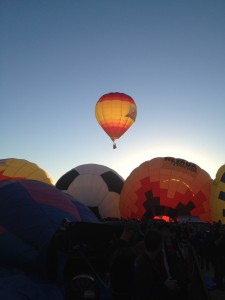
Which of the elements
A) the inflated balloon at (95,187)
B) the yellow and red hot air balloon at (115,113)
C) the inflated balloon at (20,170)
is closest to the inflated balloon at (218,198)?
the inflated balloon at (95,187)

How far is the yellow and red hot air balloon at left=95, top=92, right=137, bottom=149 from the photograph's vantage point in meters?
16.9

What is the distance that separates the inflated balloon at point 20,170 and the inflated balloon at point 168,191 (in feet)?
15.3

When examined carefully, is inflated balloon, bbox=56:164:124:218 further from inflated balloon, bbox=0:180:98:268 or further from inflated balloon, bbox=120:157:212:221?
inflated balloon, bbox=0:180:98:268

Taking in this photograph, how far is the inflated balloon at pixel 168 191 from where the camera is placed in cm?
1174

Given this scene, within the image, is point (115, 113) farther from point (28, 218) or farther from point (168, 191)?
point (28, 218)

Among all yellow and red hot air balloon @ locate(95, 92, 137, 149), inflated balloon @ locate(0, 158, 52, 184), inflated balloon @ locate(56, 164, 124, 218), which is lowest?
inflated balloon @ locate(56, 164, 124, 218)

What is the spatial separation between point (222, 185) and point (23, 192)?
7.06 metres

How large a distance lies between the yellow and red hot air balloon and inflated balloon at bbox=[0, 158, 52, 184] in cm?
379

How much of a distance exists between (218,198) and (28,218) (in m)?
7.27

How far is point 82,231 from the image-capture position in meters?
4.80

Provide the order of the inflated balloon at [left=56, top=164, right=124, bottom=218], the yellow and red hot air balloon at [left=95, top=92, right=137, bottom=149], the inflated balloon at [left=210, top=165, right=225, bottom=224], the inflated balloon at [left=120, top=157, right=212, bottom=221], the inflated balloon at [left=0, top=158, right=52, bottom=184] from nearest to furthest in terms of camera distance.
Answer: the inflated balloon at [left=210, top=165, right=225, bottom=224], the inflated balloon at [left=120, top=157, right=212, bottom=221], the inflated balloon at [left=0, top=158, right=52, bottom=184], the inflated balloon at [left=56, top=164, right=124, bottom=218], the yellow and red hot air balloon at [left=95, top=92, right=137, bottom=149]

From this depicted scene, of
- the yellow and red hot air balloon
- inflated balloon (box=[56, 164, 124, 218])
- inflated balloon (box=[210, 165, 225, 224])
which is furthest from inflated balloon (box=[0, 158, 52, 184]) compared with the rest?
inflated balloon (box=[210, 165, 225, 224])

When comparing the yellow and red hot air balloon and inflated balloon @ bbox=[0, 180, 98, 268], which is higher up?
the yellow and red hot air balloon

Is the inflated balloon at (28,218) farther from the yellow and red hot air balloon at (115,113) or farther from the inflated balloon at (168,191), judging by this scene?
the yellow and red hot air balloon at (115,113)
